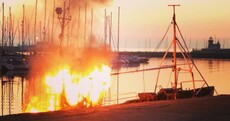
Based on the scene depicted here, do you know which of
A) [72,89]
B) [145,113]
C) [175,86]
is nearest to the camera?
[145,113]

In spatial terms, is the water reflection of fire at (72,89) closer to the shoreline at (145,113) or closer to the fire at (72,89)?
the fire at (72,89)

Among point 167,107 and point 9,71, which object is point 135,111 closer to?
point 167,107

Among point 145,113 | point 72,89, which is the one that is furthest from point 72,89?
point 145,113

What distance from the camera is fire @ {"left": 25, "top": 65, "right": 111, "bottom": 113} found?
24391 millimetres

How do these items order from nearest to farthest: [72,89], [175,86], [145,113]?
[145,113], [72,89], [175,86]

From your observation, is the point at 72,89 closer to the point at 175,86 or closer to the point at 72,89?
the point at 72,89

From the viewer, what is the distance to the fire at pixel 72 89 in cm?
2439

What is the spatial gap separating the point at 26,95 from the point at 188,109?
145ft

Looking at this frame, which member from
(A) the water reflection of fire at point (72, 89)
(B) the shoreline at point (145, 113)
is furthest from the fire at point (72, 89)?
(B) the shoreline at point (145, 113)

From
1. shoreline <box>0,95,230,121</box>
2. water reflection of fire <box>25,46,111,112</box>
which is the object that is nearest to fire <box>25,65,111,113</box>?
water reflection of fire <box>25,46,111,112</box>

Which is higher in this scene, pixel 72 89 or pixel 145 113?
pixel 72 89

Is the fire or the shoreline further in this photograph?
the fire

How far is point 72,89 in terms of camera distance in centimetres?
2472

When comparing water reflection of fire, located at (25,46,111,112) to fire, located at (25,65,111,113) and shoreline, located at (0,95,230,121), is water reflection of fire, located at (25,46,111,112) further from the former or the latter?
shoreline, located at (0,95,230,121)
